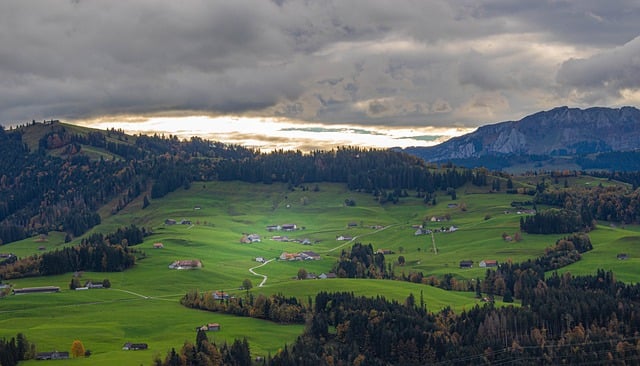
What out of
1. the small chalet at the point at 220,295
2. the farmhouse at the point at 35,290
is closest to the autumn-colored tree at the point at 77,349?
the small chalet at the point at 220,295

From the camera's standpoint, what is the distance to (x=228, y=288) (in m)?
183

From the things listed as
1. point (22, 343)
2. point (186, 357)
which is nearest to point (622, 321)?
point (186, 357)

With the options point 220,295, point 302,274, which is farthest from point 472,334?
point 302,274

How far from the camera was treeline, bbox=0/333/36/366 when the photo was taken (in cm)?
11096

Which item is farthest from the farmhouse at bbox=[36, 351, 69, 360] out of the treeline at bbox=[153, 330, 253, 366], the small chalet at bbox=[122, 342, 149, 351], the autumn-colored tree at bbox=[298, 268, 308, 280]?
the autumn-colored tree at bbox=[298, 268, 308, 280]

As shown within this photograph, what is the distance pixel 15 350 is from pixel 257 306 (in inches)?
1941

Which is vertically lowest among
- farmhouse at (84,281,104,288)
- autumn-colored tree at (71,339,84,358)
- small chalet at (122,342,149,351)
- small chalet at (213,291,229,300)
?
farmhouse at (84,281,104,288)

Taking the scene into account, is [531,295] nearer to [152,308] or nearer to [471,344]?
[471,344]

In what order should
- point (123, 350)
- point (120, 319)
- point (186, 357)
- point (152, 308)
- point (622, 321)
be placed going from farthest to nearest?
point (152, 308) → point (120, 319) → point (622, 321) → point (123, 350) → point (186, 357)

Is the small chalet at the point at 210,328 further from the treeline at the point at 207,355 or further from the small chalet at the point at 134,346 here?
the treeline at the point at 207,355

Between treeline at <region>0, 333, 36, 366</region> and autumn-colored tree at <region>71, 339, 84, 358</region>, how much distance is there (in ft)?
18.1

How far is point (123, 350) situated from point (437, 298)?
70352 mm

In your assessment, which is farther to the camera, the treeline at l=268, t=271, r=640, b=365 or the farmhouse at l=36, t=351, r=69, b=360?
the treeline at l=268, t=271, r=640, b=365

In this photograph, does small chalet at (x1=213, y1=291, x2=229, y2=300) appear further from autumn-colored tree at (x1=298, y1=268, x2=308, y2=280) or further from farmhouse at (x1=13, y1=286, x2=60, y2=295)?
farmhouse at (x1=13, y1=286, x2=60, y2=295)
